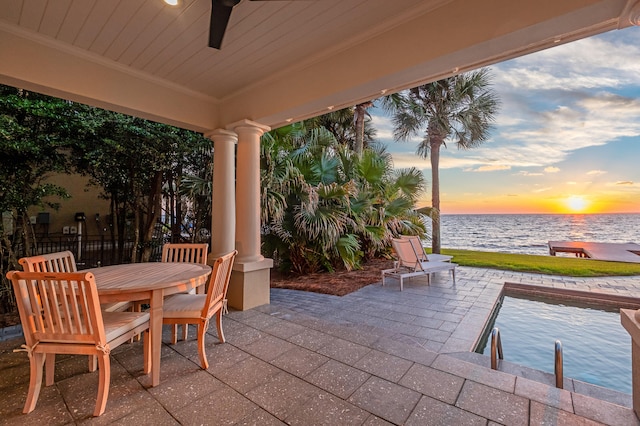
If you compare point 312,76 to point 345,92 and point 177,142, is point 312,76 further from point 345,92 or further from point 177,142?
point 177,142

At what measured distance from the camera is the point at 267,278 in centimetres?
367

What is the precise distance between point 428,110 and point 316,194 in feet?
19.2

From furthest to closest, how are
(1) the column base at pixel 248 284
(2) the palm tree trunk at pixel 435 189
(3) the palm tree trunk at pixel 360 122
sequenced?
(2) the palm tree trunk at pixel 435 189
(3) the palm tree trunk at pixel 360 122
(1) the column base at pixel 248 284

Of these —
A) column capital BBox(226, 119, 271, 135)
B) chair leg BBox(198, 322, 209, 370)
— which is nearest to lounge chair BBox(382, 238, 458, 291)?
column capital BBox(226, 119, 271, 135)

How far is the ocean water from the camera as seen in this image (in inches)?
719

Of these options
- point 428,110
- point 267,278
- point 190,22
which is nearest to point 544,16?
point 190,22

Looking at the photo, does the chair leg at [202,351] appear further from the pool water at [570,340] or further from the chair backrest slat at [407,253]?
the chair backrest slat at [407,253]

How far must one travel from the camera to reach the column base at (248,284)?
3.43m

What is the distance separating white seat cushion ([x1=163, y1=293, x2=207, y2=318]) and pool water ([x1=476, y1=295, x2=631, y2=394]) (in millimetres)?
2782

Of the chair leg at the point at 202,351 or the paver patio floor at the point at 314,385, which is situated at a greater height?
the chair leg at the point at 202,351

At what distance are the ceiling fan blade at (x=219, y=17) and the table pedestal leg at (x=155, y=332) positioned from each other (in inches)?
68.3

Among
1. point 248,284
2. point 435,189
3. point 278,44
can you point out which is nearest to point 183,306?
point 248,284

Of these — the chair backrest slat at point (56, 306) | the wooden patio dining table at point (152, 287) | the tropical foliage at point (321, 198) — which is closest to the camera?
the chair backrest slat at point (56, 306)

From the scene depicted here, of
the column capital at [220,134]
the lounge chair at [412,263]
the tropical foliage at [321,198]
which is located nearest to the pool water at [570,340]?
the lounge chair at [412,263]
